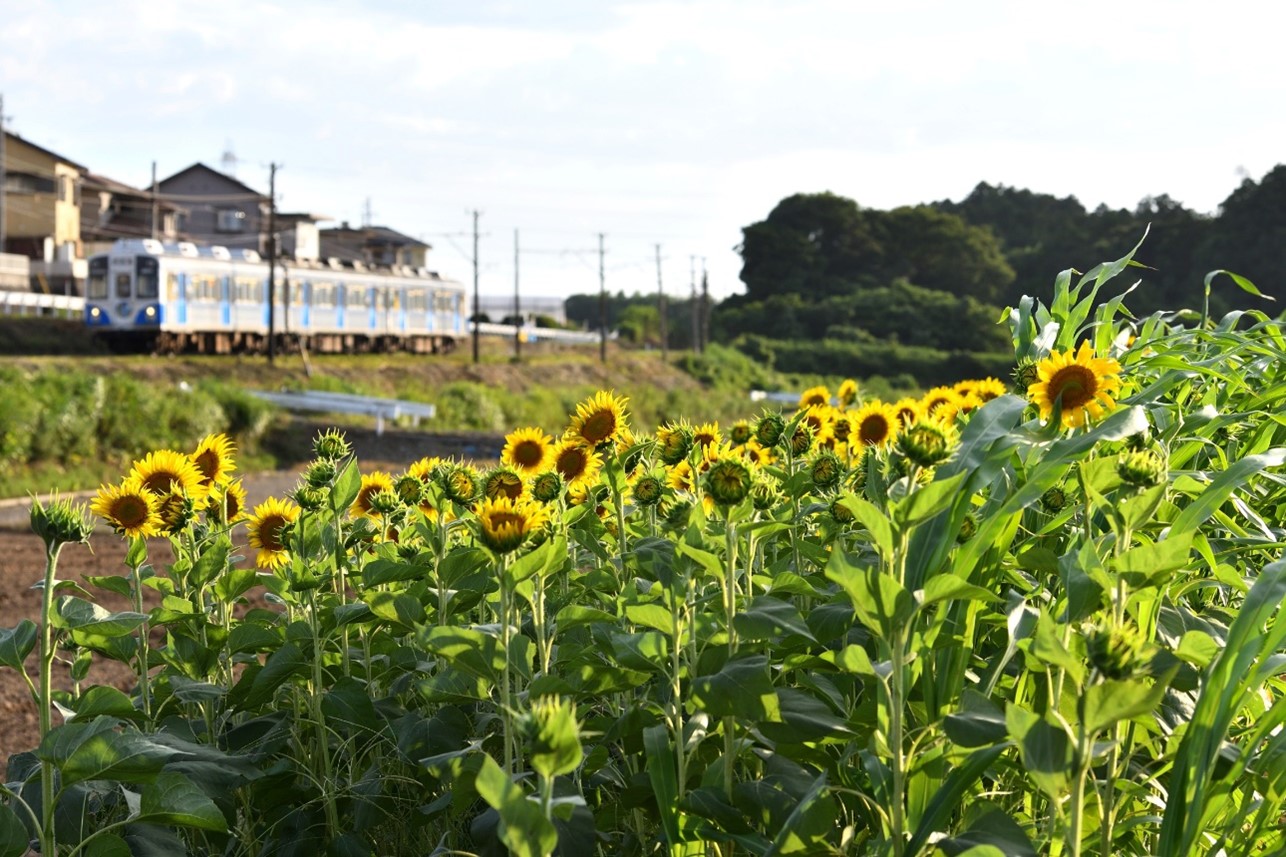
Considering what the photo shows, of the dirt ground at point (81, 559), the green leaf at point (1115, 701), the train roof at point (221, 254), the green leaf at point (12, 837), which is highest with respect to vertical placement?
the train roof at point (221, 254)

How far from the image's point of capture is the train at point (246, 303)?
25.7 metres

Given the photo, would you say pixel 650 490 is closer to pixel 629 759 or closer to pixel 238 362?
pixel 629 759

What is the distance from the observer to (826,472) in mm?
2320

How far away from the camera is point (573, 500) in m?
2.67

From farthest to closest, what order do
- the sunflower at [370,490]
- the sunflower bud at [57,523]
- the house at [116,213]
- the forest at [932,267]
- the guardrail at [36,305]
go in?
the forest at [932,267]
the house at [116,213]
the guardrail at [36,305]
the sunflower at [370,490]
the sunflower bud at [57,523]

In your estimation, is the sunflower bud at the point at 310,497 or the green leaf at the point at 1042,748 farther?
the sunflower bud at the point at 310,497

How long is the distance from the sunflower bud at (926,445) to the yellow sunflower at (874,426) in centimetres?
107

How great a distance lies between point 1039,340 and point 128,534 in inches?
60.3

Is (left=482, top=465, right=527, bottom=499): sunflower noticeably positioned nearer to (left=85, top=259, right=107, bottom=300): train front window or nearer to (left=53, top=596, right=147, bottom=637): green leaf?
(left=53, top=596, right=147, bottom=637): green leaf

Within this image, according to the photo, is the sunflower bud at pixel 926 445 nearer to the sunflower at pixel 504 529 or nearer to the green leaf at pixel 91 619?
the sunflower at pixel 504 529

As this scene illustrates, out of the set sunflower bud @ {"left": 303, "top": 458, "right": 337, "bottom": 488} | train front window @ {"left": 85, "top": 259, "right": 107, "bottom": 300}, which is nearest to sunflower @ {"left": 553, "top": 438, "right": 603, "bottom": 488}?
sunflower bud @ {"left": 303, "top": 458, "right": 337, "bottom": 488}

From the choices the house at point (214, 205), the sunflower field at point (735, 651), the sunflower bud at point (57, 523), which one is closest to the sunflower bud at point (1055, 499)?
the sunflower field at point (735, 651)

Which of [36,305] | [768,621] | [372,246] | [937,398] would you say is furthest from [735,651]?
[372,246]

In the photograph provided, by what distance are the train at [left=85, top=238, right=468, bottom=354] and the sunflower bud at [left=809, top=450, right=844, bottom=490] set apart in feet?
82.1
